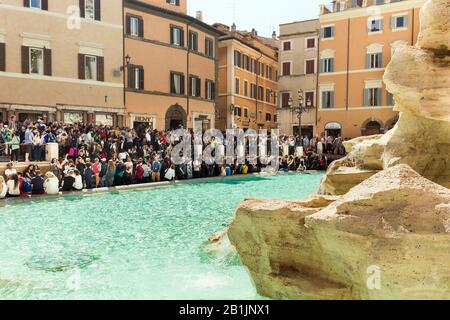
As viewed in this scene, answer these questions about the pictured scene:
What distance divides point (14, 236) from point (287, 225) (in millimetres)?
6780

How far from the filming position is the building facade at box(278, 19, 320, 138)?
39750 mm

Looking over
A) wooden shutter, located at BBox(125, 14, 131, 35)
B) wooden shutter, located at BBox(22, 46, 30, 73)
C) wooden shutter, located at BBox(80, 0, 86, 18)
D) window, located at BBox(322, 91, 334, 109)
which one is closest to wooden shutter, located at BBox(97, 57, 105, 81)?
wooden shutter, located at BBox(80, 0, 86, 18)

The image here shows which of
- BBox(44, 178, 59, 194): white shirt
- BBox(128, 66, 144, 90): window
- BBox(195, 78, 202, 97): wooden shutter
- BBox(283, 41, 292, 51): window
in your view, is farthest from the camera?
BBox(283, 41, 292, 51): window

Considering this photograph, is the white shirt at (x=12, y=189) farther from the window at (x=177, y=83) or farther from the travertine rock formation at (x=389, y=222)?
the window at (x=177, y=83)

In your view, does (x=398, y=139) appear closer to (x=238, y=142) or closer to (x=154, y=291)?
(x=154, y=291)

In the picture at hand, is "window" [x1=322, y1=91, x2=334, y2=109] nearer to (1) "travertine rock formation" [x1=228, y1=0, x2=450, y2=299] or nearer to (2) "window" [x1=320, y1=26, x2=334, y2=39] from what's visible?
(2) "window" [x1=320, y1=26, x2=334, y2=39]

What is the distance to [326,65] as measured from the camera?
1515 inches

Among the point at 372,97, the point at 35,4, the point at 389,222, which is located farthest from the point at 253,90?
the point at 389,222

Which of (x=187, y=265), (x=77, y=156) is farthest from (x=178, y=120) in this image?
(x=187, y=265)

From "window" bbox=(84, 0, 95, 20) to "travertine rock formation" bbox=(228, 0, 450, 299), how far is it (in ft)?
74.4

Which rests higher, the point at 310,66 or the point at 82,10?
the point at 82,10

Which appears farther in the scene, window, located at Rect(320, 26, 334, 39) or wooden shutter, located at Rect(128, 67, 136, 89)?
window, located at Rect(320, 26, 334, 39)

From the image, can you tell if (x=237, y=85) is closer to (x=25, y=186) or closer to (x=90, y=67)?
(x=90, y=67)

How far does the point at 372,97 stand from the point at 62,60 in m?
24.4
